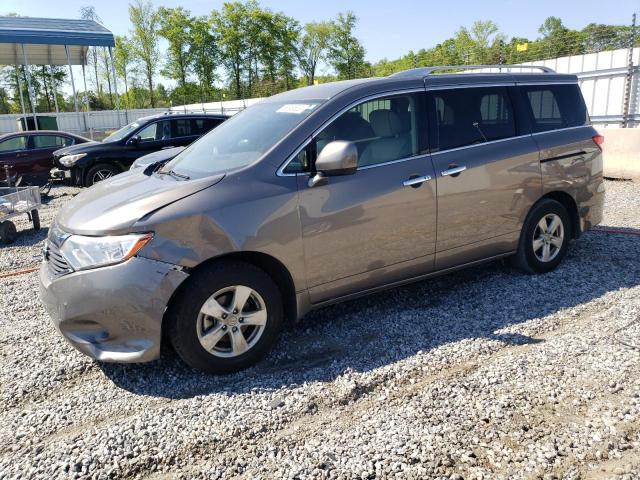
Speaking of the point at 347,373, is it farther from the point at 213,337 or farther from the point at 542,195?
the point at 542,195

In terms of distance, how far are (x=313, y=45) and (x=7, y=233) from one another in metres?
60.1

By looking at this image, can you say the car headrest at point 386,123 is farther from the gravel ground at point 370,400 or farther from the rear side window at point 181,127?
the rear side window at point 181,127

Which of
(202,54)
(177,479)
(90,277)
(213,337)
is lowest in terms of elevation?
(177,479)

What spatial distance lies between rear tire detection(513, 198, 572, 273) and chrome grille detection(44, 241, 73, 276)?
385cm

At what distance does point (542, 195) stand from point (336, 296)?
7.84 ft

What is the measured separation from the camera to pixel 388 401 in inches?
123

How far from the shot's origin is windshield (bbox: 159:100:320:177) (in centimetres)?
378

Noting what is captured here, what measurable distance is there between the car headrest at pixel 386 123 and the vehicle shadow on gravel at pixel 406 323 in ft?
4.88

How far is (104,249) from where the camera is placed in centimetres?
317

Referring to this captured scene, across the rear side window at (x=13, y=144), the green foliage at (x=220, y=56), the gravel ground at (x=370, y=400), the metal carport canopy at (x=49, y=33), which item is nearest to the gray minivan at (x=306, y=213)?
the gravel ground at (x=370, y=400)

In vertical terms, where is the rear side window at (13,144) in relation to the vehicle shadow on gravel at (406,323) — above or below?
above

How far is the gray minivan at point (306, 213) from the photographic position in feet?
10.6

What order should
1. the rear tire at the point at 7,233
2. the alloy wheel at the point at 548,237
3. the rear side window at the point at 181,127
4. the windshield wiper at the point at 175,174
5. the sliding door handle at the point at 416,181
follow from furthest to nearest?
the rear side window at the point at 181,127
the rear tire at the point at 7,233
the alloy wheel at the point at 548,237
the sliding door handle at the point at 416,181
the windshield wiper at the point at 175,174

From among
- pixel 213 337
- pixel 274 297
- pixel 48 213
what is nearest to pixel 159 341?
pixel 213 337
